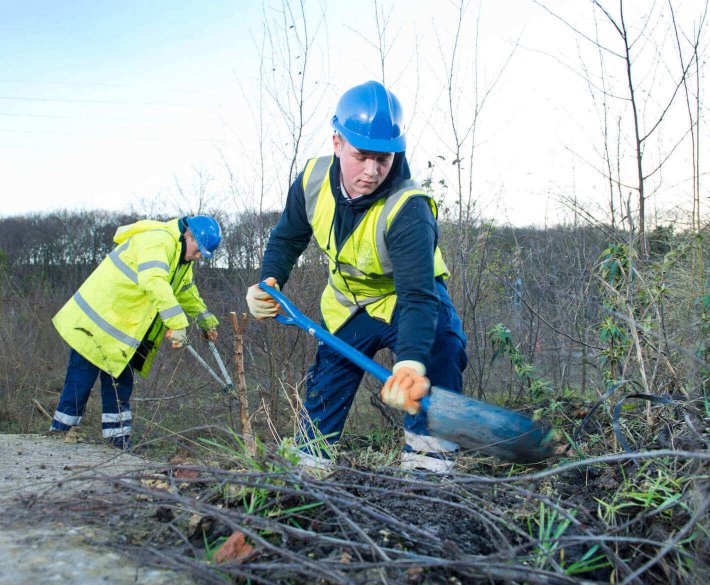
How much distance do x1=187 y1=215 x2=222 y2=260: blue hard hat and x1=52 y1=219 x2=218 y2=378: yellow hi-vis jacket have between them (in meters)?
0.15

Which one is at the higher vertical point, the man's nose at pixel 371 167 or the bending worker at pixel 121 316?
the man's nose at pixel 371 167

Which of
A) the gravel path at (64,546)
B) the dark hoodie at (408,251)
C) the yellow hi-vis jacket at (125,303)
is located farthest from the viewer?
the yellow hi-vis jacket at (125,303)

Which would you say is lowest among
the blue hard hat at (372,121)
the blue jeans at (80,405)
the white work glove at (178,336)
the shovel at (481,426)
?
the blue jeans at (80,405)

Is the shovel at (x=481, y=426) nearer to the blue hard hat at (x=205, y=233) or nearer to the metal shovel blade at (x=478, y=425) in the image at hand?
the metal shovel blade at (x=478, y=425)

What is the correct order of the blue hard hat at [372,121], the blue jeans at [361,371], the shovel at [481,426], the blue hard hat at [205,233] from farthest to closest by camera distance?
the blue hard hat at [205,233], the blue jeans at [361,371], the blue hard hat at [372,121], the shovel at [481,426]

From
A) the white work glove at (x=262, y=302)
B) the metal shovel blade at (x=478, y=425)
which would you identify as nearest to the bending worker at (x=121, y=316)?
the white work glove at (x=262, y=302)

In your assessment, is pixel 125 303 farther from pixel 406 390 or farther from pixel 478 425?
pixel 478 425

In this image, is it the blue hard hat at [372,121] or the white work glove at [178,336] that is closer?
the blue hard hat at [372,121]

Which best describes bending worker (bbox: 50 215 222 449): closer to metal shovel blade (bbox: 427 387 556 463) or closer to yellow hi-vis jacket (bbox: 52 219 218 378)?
yellow hi-vis jacket (bbox: 52 219 218 378)

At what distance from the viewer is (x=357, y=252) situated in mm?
3084

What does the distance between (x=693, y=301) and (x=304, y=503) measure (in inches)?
100

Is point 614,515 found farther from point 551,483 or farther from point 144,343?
point 144,343

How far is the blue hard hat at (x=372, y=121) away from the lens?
9.51 ft

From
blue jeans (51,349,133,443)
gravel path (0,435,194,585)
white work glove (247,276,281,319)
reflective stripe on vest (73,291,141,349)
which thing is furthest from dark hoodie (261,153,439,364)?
blue jeans (51,349,133,443)
